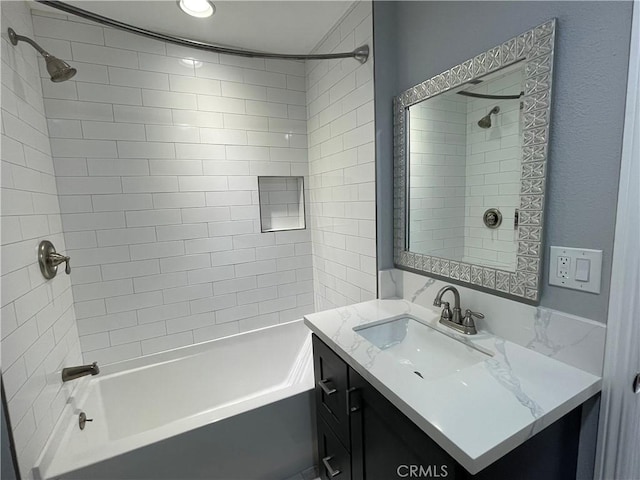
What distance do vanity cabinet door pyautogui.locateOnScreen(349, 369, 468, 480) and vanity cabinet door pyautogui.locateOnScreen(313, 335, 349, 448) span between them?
2.3 inches

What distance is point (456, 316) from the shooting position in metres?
1.21

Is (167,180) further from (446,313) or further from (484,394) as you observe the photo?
(484,394)

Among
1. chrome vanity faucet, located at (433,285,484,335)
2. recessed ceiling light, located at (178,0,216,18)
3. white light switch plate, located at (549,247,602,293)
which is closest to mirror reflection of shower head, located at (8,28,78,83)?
recessed ceiling light, located at (178,0,216,18)

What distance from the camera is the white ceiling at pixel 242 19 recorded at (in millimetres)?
1529

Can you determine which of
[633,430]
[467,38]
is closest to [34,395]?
[633,430]

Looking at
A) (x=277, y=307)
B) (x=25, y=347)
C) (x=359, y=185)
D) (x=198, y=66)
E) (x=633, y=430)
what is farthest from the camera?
(x=277, y=307)

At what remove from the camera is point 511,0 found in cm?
99

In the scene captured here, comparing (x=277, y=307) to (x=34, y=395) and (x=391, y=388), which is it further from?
(x=391, y=388)

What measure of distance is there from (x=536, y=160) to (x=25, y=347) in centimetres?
195

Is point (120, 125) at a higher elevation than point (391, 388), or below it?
higher

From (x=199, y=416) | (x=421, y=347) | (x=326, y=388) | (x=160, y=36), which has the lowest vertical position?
(x=199, y=416)

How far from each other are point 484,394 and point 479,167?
2.75 ft
